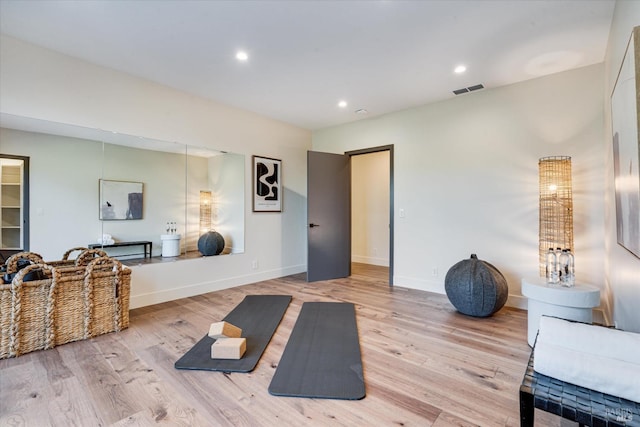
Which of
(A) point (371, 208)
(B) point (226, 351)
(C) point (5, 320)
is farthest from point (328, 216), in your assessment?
(C) point (5, 320)

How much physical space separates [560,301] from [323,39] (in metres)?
2.85

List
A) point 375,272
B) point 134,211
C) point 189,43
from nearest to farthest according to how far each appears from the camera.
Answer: point 189,43 < point 134,211 < point 375,272

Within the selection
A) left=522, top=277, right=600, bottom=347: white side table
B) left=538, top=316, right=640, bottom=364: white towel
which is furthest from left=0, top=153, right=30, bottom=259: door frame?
left=522, top=277, right=600, bottom=347: white side table

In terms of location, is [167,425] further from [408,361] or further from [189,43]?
[189,43]

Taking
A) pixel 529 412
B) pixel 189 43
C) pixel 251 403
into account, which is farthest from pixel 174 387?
pixel 189 43

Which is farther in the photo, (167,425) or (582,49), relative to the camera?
(582,49)

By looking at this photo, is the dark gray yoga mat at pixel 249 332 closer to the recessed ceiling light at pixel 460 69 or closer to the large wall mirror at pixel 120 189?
the large wall mirror at pixel 120 189

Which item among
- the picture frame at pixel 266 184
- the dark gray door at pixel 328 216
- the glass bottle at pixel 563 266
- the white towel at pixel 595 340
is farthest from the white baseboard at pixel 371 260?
the white towel at pixel 595 340

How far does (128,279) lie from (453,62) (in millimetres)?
3832

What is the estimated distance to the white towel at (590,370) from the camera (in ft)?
3.09

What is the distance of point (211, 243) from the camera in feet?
13.3

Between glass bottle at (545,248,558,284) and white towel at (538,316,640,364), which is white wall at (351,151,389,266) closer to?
glass bottle at (545,248,558,284)

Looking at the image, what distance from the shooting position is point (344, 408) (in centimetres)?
164

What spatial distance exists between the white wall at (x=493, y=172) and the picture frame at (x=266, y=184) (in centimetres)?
161
